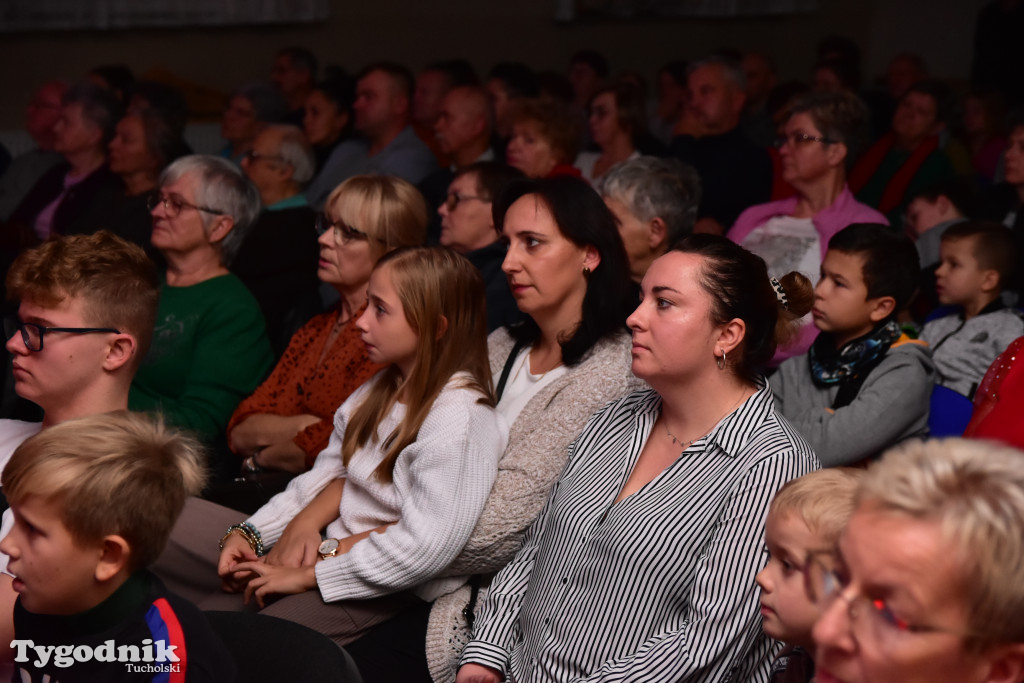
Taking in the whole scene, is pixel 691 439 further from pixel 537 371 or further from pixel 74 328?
pixel 74 328

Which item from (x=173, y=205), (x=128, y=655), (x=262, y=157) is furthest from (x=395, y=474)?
(x=262, y=157)

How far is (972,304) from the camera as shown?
3.16 metres

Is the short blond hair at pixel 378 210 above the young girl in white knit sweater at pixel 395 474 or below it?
above

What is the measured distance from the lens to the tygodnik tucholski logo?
1286 millimetres

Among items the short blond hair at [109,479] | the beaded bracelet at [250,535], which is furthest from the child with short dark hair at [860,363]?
the short blond hair at [109,479]

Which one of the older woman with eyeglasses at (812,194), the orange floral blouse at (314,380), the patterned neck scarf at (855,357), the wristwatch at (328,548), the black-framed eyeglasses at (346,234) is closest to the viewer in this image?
the wristwatch at (328,548)

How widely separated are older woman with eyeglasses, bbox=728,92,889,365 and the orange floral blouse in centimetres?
139

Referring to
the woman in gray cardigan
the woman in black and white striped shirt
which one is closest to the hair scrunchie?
the woman in black and white striped shirt

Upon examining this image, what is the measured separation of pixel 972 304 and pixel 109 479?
8.66 feet

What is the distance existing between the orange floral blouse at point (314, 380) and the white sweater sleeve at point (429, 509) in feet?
1.90

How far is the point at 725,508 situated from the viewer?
1.66 m

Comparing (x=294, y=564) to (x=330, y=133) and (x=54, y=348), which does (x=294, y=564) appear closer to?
(x=54, y=348)

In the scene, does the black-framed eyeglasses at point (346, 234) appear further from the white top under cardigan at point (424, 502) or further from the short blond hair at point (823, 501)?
the short blond hair at point (823, 501)

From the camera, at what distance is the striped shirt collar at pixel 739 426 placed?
173 cm
